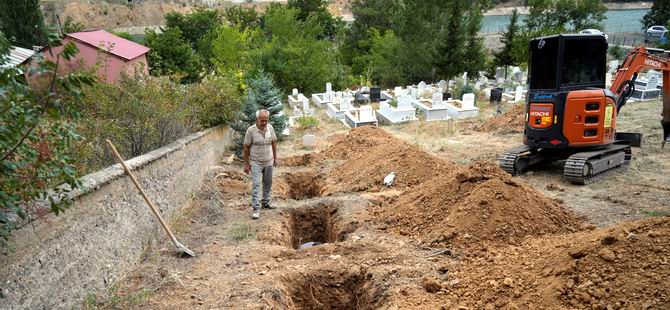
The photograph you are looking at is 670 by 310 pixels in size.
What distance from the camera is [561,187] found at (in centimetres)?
812

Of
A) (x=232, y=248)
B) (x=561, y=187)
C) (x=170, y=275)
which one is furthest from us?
(x=561, y=187)

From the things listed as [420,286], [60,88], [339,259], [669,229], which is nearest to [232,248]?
[339,259]

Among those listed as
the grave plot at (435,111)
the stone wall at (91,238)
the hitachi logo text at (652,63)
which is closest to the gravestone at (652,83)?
the grave plot at (435,111)

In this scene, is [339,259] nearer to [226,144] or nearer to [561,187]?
[561,187]

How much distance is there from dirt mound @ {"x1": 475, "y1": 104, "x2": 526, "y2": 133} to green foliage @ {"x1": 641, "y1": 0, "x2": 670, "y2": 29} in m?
37.9

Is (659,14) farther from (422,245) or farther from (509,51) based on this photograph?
(422,245)

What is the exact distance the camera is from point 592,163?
8.09m

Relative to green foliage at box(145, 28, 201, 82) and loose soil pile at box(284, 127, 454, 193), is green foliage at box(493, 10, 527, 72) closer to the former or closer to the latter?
loose soil pile at box(284, 127, 454, 193)

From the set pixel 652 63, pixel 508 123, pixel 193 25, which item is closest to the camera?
pixel 652 63

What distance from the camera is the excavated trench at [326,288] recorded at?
5.48m

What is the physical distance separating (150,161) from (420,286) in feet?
14.0

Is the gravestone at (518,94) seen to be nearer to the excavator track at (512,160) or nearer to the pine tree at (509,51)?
the pine tree at (509,51)

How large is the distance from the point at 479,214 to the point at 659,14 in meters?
49.0

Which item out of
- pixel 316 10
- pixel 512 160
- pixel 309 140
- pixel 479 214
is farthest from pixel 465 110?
pixel 316 10
